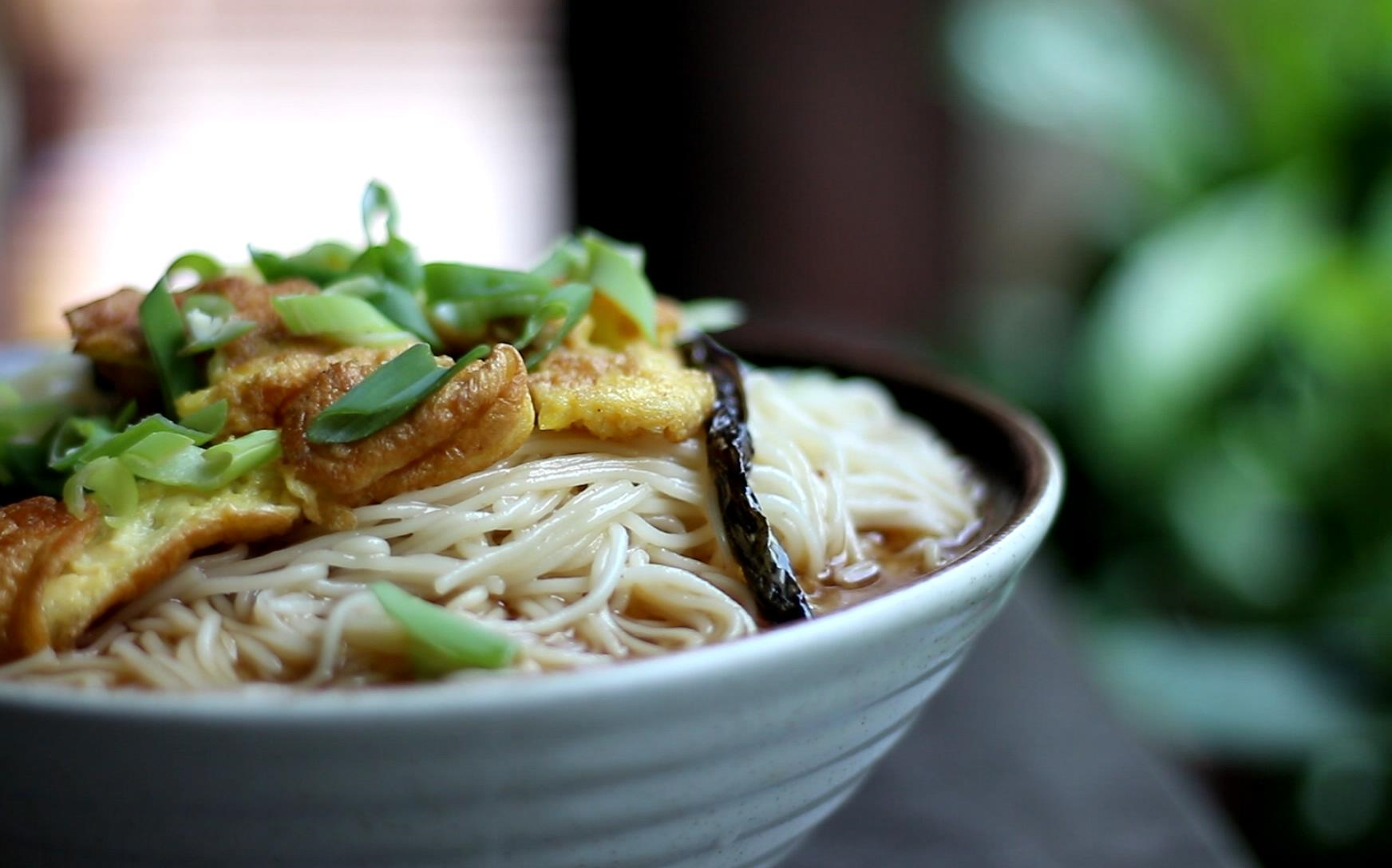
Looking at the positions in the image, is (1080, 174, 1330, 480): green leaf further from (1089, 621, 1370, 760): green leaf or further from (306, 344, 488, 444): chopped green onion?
(306, 344, 488, 444): chopped green onion

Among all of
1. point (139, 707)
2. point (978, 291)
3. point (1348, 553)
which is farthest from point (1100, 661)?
point (139, 707)

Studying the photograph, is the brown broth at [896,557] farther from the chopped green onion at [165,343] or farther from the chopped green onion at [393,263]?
the chopped green onion at [165,343]

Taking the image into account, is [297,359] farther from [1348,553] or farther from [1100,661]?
[1348,553]

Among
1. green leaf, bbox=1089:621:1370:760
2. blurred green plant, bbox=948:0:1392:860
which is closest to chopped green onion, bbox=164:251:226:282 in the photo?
green leaf, bbox=1089:621:1370:760

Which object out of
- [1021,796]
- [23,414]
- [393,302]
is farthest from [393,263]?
[1021,796]

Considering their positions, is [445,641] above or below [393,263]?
below

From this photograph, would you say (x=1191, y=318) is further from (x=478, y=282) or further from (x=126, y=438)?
(x=126, y=438)
